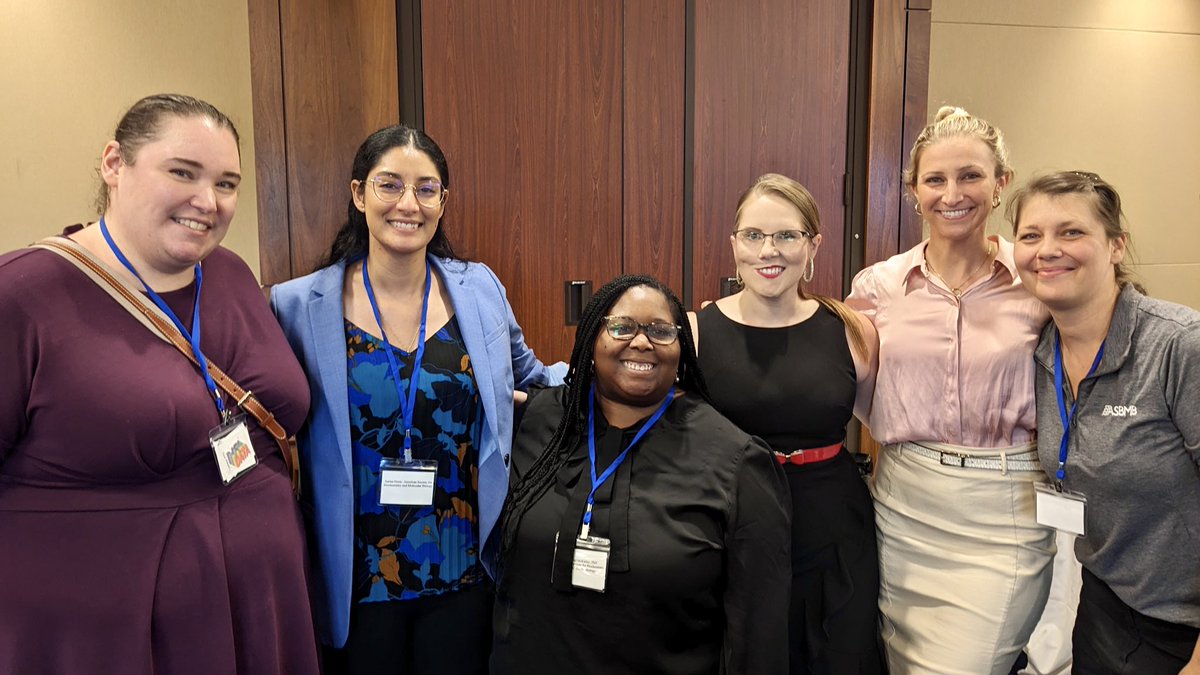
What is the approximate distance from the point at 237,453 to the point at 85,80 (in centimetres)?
210

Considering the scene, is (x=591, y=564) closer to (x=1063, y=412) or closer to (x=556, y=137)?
(x=1063, y=412)

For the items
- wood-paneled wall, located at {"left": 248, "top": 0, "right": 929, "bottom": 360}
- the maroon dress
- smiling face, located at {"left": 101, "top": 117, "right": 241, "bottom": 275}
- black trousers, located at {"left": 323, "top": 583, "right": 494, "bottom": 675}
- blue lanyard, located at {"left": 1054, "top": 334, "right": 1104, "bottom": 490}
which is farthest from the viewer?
wood-paneled wall, located at {"left": 248, "top": 0, "right": 929, "bottom": 360}

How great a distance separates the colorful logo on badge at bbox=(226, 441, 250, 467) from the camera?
1.51 metres

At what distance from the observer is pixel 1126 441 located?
62.7 inches

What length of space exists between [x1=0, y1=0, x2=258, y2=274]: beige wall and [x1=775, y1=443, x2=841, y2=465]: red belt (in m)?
Answer: 2.17

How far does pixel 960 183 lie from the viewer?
1.90 metres

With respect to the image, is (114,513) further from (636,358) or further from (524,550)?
(636,358)

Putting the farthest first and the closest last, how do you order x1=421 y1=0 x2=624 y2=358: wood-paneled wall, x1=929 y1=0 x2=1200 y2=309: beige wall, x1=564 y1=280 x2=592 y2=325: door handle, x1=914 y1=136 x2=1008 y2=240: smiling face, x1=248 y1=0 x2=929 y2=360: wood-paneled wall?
x1=929 y1=0 x2=1200 y2=309: beige wall → x1=564 y1=280 x2=592 y2=325: door handle → x1=421 y1=0 x2=624 y2=358: wood-paneled wall → x1=248 y1=0 x2=929 y2=360: wood-paneled wall → x1=914 y1=136 x2=1008 y2=240: smiling face

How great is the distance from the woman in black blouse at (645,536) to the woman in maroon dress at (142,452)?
54 centimetres

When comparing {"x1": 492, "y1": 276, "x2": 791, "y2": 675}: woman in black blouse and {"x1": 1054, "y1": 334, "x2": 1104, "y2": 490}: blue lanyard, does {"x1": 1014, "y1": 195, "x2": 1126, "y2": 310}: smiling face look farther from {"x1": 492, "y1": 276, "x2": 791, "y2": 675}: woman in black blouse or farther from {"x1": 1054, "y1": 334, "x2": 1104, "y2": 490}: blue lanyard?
{"x1": 492, "y1": 276, "x2": 791, "y2": 675}: woman in black blouse

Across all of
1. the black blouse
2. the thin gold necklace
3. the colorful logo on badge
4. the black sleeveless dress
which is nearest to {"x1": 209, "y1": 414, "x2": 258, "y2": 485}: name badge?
the colorful logo on badge

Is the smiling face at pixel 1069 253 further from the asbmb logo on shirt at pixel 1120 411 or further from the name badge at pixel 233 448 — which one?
the name badge at pixel 233 448

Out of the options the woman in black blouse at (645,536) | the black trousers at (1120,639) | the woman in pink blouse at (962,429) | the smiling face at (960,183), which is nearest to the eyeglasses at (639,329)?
the woman in black blouse at (645,536)

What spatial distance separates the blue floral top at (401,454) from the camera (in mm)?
1771
